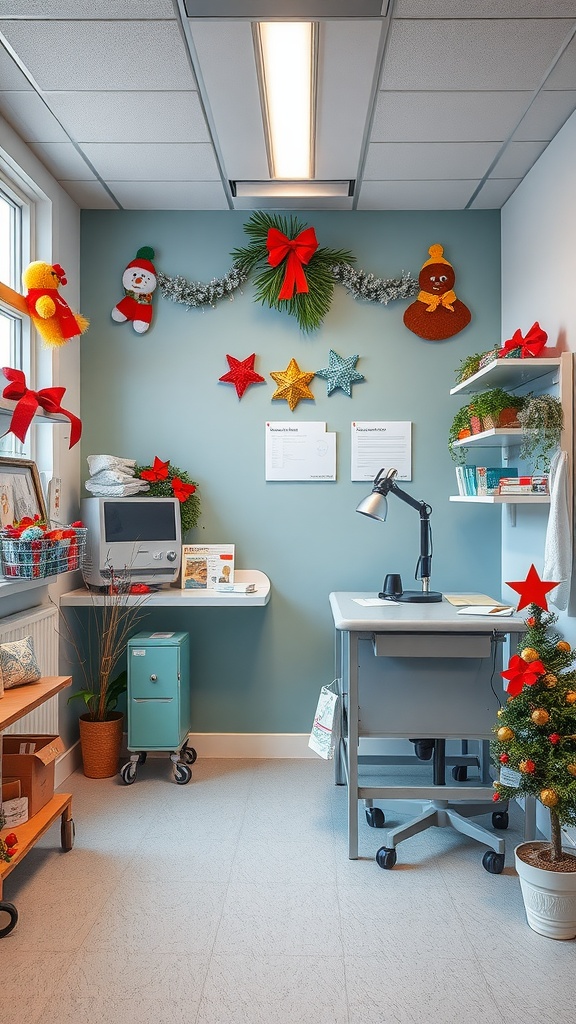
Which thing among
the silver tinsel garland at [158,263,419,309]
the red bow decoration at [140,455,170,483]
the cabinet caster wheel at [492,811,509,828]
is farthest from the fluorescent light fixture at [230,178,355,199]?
the cabinet caster wheel at [492,811,509,828]

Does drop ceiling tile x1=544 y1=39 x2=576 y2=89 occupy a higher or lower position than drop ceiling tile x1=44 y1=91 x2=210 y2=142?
lower

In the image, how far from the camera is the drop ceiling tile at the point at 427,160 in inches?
125

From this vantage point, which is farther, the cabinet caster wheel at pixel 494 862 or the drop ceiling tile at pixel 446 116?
the drop ceiling tile at pixel 446 116

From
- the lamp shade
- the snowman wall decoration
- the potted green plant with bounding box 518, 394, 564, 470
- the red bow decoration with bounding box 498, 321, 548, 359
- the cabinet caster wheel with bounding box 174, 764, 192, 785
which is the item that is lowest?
the cabinet caster wheel with bounding box 174, 764, 192, 785

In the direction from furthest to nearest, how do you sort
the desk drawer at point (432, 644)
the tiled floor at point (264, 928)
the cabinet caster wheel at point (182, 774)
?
the cabinet caster wheel at point (182, 774), the desk drawer at point (432, 644), the tiled floor at point (264, 928)

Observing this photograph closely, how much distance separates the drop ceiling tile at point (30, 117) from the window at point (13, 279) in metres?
0.24

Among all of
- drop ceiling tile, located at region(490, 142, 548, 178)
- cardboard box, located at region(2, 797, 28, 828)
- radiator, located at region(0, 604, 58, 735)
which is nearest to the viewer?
cardboard box, located at region(2, 797, 28, 828)

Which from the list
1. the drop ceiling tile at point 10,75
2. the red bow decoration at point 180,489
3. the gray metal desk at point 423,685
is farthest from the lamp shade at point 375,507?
Answer: the drop ceiling tile at point 10,75

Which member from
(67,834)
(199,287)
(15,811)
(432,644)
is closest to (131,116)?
(199,287)

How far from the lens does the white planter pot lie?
2.23 metres

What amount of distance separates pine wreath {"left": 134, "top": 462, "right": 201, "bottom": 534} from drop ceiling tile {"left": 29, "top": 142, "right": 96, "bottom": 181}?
4.48ft

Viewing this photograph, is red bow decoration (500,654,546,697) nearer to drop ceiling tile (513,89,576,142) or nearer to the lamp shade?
the lamp shade

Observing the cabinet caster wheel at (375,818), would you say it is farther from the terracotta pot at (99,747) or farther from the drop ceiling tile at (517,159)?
the drop ceiling tile at (517,159)

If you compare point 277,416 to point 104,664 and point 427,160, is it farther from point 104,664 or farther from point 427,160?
point 104,664
